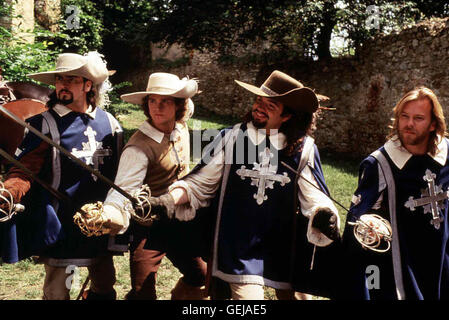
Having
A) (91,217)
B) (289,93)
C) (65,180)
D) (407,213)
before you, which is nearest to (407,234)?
(407,213)

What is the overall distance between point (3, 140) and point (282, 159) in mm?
2085

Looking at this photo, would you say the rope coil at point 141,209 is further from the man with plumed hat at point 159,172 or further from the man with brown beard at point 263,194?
the man with plumed hat at point 159,172

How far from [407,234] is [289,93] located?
1343 mm

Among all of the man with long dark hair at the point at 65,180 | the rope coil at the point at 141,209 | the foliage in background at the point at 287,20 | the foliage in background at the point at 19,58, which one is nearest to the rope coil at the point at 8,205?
the man with long dark hair at the point at 65,180

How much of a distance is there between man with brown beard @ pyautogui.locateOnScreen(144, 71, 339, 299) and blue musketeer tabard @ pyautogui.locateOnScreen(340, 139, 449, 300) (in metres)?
0.32

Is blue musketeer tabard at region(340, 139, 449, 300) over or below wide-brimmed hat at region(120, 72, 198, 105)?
below

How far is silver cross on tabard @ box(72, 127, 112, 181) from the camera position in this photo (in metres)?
3.02

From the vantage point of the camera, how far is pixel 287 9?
10781 millimetres

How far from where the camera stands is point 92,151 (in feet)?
10.1

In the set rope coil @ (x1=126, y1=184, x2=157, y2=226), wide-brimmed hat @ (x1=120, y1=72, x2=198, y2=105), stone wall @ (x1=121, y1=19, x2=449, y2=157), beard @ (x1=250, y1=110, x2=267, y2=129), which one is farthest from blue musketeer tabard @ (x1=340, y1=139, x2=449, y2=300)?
→ stone wall @ (x1=121, y1=19, x2=449, y2=157)

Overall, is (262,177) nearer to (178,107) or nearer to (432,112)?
(178,107)

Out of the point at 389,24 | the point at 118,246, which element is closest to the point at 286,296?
the point at 118,246

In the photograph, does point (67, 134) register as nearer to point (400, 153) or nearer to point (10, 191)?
point (10, 191)

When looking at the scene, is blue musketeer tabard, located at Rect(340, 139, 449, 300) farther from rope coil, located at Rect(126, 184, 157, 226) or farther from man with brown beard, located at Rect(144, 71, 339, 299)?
rope coil, located at Rect(126, 184, 157, 226)
